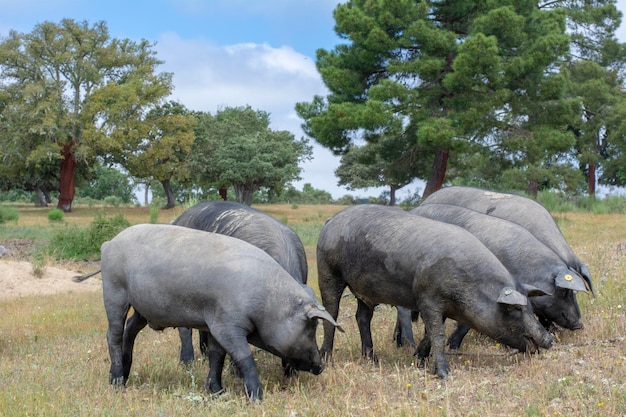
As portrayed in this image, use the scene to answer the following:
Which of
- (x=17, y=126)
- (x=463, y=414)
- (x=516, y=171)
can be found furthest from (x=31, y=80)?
(x=463, y=414)

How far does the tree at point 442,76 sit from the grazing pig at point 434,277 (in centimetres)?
1744

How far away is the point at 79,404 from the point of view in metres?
5.57

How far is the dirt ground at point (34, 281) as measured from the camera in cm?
1527

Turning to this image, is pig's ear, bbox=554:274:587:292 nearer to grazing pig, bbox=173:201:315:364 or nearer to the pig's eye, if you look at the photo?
the pig's eye

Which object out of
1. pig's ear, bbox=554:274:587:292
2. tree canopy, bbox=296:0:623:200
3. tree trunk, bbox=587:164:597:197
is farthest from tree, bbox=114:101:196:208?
pig's ear, bbox=554:274:587:292

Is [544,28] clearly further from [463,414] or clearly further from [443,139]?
[463,414]

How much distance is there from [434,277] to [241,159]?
143ft

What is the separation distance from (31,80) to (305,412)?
51.1m

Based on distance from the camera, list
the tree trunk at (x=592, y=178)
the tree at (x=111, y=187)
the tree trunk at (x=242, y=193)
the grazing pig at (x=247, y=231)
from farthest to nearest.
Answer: the tree at (x=111, y=187) < the tree trunk at (x=242, y=193) < the tree trunk at (x=592, y=178) < the grazing pig at (x=247, y=231)

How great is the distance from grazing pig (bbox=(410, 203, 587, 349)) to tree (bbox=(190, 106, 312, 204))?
39921 mm

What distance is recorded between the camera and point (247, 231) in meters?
7.43

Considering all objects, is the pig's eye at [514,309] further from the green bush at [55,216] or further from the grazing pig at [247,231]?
the green bush at [55,216]

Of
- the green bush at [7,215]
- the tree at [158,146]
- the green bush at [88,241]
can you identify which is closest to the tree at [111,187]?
the tree at [158,146]

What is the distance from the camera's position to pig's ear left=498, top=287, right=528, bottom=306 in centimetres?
592
